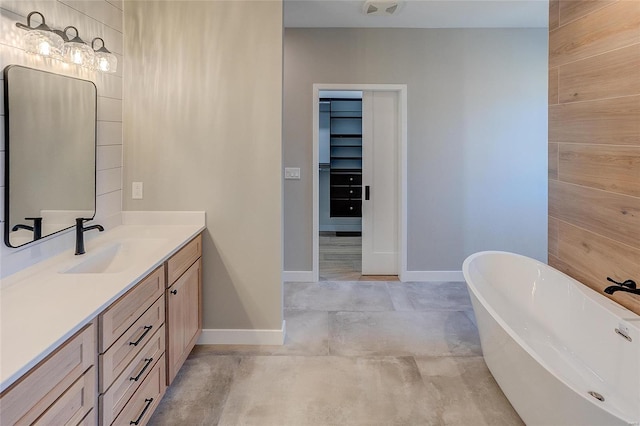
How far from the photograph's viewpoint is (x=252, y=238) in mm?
3152

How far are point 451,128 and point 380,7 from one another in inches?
57.6

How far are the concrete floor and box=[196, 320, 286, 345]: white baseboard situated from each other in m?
0.05

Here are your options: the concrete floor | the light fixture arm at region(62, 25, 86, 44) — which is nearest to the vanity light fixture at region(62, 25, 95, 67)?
the light fixture arm at region(62, 25, 86, 44)

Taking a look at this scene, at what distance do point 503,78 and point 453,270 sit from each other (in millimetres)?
2071

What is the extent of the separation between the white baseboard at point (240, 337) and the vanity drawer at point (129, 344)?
966mm

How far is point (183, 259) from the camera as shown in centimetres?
268

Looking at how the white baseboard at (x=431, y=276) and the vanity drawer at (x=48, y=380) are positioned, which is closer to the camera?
the vanity drawer at (x=48, y=380)

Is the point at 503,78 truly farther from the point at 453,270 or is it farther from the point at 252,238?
the point at 252,238

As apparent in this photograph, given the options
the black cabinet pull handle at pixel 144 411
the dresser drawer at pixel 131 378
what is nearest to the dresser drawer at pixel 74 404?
the dresser drawer at pixel 131 378

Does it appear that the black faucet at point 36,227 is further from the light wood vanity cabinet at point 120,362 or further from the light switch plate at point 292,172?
the light switch plate at point 292,172

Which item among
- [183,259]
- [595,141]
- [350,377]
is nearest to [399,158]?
[595,141]

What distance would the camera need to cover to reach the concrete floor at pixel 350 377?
2.38 m

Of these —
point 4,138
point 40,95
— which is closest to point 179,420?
point 4,138

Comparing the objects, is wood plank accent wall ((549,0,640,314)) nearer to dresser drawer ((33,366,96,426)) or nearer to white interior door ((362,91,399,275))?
white interior door ((362,91,399,275))
